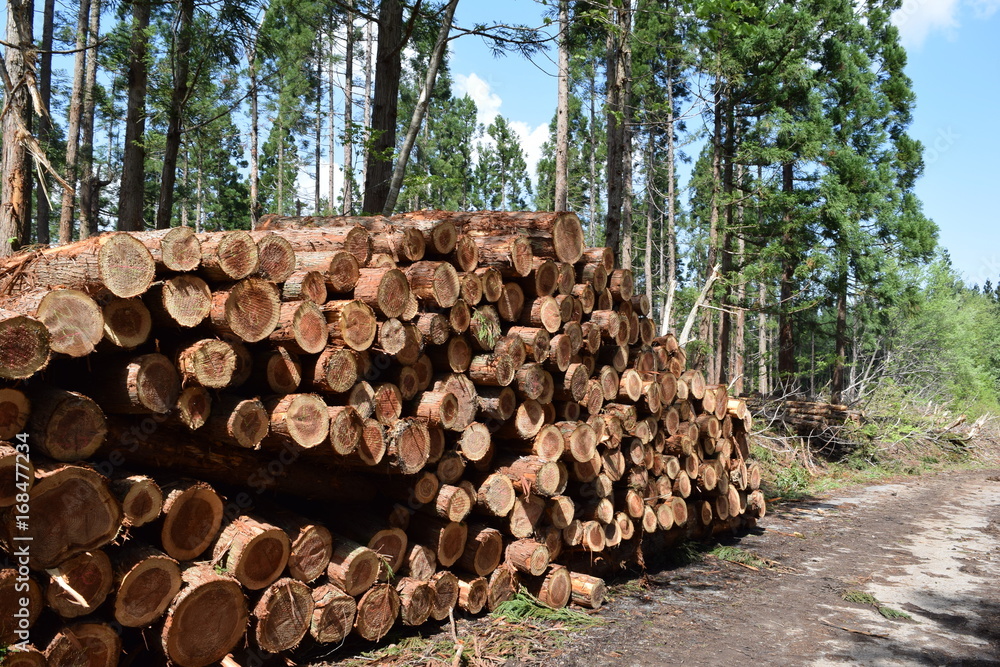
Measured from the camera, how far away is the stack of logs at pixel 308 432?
9.62ft

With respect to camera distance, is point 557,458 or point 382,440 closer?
point 382,440

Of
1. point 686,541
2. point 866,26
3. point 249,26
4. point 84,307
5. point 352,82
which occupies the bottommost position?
point 686,541

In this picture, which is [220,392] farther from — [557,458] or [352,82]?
[352,82]

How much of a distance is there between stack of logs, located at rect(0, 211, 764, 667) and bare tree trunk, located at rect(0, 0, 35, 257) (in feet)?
Answer: 7.30

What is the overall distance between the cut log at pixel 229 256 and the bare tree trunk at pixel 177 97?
18.3ft

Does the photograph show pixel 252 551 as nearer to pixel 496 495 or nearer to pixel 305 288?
pixel 305 288

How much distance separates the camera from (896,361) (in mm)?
18453

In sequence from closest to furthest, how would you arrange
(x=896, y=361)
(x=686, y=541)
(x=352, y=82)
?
1. (x=686, y=541)
2. (x=896, y=361)
3. (x=352, y=82)

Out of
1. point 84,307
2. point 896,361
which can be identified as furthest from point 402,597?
point 896,361

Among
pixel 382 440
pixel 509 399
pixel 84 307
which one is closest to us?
pixel 84 307

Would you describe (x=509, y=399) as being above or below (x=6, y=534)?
above

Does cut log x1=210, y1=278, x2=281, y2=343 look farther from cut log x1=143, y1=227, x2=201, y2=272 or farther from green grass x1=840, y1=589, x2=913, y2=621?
green grass x1=840, y1=589, x2=913, y2=621

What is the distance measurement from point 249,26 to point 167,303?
6.26 m

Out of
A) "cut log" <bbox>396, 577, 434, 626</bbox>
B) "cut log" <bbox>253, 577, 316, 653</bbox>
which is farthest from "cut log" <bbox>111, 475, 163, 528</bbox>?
"cut log" <bbox>396, 577, 434, 626</bbox>
